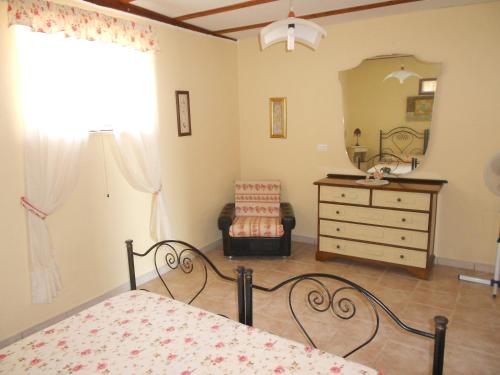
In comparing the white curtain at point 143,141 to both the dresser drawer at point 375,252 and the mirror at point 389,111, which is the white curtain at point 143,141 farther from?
the mirror at point 389,111

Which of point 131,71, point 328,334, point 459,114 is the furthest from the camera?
point 459,114

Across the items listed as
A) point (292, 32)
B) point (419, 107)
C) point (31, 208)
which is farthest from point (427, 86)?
point (31, 208)

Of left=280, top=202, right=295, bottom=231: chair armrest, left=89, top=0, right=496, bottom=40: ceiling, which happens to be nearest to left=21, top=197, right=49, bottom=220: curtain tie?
left=89, top=0, right=496, bottom=40: ceiling

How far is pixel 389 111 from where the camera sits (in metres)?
4.10

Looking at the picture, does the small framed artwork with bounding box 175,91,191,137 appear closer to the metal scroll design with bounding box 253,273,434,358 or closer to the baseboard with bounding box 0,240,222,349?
the baseboard with bounding box 0,240,222,349

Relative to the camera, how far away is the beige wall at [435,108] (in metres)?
3.70

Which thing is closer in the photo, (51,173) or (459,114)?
(51,173)

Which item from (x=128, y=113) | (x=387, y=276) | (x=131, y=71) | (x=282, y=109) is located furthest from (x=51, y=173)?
(x=387, y=276)

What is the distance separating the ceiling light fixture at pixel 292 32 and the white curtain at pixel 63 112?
5.07 ft

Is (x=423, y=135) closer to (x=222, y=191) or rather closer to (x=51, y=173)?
(x=222, y=191)

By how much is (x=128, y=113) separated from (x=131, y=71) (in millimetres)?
374

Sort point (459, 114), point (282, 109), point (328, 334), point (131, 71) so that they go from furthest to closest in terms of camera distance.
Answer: point (282, 109) < point (459, 114) < point (131, 71) < point (328, 334)

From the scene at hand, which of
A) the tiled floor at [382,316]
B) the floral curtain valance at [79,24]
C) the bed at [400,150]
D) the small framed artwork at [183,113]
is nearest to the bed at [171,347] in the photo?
the tiled floor at [382,316]

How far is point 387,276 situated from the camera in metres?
3.89
